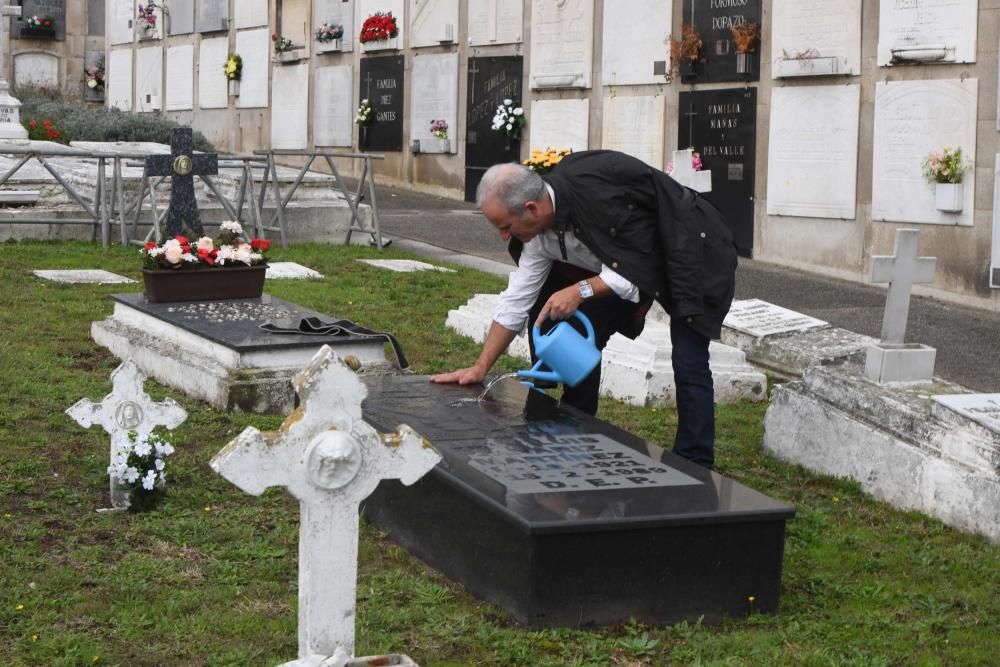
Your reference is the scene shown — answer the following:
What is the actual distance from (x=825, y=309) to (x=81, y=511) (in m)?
6.57

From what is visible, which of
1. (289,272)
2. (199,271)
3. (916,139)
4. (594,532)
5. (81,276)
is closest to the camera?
(594,532)

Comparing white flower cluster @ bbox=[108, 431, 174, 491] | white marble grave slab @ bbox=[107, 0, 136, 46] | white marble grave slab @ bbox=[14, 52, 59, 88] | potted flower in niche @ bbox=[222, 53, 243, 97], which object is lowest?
white flower cluster @ bbox=[108, 431, 174, 491]

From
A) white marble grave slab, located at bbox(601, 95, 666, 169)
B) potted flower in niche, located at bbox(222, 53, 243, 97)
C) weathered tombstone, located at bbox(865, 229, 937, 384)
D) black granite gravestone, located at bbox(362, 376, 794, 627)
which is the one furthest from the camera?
potted flower in niche, located at bbox(222, 53, 243, 97)

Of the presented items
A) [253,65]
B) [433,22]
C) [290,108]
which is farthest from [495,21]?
[253,65]

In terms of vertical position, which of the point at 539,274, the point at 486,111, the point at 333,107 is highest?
the point at 333,107

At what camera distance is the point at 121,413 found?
483 centimetres

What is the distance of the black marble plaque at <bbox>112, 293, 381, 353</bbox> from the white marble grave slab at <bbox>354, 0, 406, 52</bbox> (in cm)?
1174

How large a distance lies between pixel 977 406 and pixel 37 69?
96.0ft

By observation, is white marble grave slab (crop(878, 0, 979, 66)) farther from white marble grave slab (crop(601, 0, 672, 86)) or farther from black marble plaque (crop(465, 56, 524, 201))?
black marble plaque (crop(465, 56, 524, 201))

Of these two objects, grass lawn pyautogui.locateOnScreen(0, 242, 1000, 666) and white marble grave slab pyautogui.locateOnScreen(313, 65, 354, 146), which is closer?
grass lawn pyautogui.locateOnScreen(0, 242, 1000, 666)

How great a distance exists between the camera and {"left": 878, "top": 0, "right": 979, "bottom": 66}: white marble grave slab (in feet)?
35.3

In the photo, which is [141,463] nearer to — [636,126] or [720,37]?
[720,37]

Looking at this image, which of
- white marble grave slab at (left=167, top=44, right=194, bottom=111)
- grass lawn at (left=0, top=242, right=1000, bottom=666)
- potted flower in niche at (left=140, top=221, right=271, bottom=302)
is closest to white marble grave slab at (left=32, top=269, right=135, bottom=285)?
potted flower in niche at (left=140, top=221, right=271, bottom=302)

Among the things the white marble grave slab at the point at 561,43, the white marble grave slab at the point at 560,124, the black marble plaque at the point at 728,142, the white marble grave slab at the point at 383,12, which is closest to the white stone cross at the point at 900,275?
the black marble plaque at the point at 728,142
